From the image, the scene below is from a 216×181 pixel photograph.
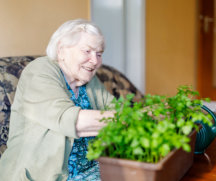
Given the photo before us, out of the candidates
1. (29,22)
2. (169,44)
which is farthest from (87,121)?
(169,44)

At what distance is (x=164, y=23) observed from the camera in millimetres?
4102

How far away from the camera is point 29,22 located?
213 cm

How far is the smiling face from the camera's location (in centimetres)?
136

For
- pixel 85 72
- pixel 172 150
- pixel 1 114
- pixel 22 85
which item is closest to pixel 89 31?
pixel 85 72

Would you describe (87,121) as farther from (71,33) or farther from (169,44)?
(169,44)

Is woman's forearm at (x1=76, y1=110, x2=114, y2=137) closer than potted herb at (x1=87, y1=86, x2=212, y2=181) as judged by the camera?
No

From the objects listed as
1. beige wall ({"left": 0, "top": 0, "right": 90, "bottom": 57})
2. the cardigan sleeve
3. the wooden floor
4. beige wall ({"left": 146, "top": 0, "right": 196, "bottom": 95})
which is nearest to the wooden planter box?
the wooden floor

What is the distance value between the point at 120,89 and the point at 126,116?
1425 millimetres

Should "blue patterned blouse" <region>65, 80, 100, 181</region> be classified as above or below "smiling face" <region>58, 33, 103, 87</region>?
below

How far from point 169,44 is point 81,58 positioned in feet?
10.1

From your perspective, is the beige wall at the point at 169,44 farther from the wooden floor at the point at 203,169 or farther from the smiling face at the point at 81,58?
the wooden floor at the point at 203,169

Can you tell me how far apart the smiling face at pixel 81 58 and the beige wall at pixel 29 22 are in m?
0.75

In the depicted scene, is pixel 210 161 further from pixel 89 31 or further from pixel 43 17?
pixel 43 17

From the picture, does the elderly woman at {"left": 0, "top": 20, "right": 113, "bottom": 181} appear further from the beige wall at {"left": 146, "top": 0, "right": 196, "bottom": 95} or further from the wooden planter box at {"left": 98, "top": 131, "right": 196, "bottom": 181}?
the beige wall at {"left": 146, "top": 0, "right": 196, "bottom": 95}
